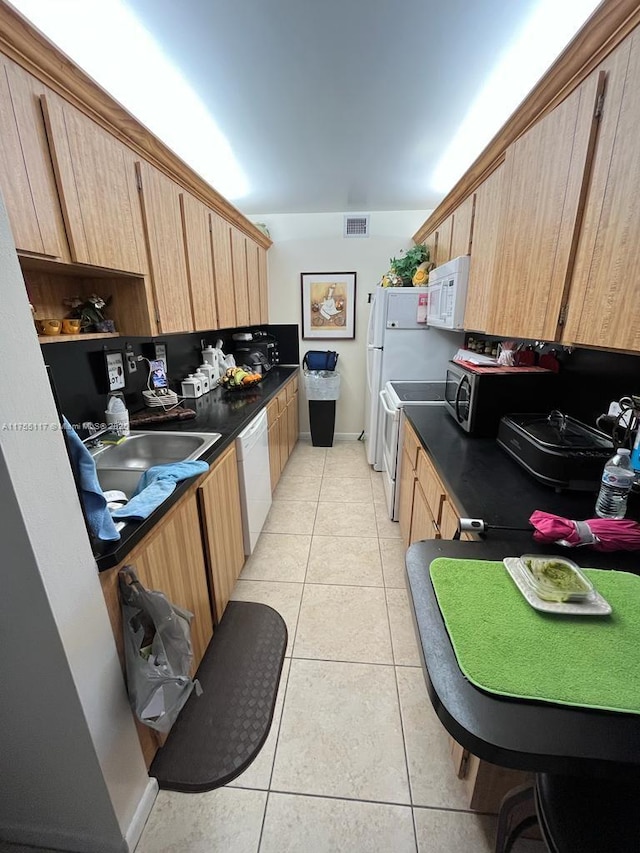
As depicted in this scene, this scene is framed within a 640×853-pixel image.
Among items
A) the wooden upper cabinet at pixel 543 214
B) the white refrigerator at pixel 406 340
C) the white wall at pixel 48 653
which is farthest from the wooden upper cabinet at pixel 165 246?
the wooden upper cabinet at pixel 543 214

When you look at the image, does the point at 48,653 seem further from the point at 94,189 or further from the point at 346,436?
the point at 346,436

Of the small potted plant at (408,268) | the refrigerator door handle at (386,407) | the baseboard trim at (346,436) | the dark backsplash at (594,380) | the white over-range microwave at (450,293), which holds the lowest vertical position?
the baseboard trim at (346,436)

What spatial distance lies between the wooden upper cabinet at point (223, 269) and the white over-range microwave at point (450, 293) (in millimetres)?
1605

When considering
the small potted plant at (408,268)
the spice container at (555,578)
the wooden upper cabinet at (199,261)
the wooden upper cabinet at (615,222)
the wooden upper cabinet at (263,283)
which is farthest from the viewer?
the wooden upper cabinet at (263,283)

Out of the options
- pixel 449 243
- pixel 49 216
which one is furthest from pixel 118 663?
pixel 449 243

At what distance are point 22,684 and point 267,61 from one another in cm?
231

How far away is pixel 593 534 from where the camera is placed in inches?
35.9

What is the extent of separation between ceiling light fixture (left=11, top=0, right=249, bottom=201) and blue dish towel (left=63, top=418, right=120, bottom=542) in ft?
4.83

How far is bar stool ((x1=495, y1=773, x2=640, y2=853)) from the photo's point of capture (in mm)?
595

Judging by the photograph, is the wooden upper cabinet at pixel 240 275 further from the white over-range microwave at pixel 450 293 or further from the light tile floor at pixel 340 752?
the light tile floor at pixel 340 752

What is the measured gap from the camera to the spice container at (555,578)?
733 millimetres

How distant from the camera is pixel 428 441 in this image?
1688mm

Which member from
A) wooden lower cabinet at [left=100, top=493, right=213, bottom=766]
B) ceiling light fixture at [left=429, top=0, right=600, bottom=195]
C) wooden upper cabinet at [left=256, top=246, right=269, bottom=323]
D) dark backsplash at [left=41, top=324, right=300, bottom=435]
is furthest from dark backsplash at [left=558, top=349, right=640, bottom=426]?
wooden upper cabinet at [left=256, top=246, right=269, bottom=323]

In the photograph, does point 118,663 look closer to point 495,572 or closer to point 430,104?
point 495,572
